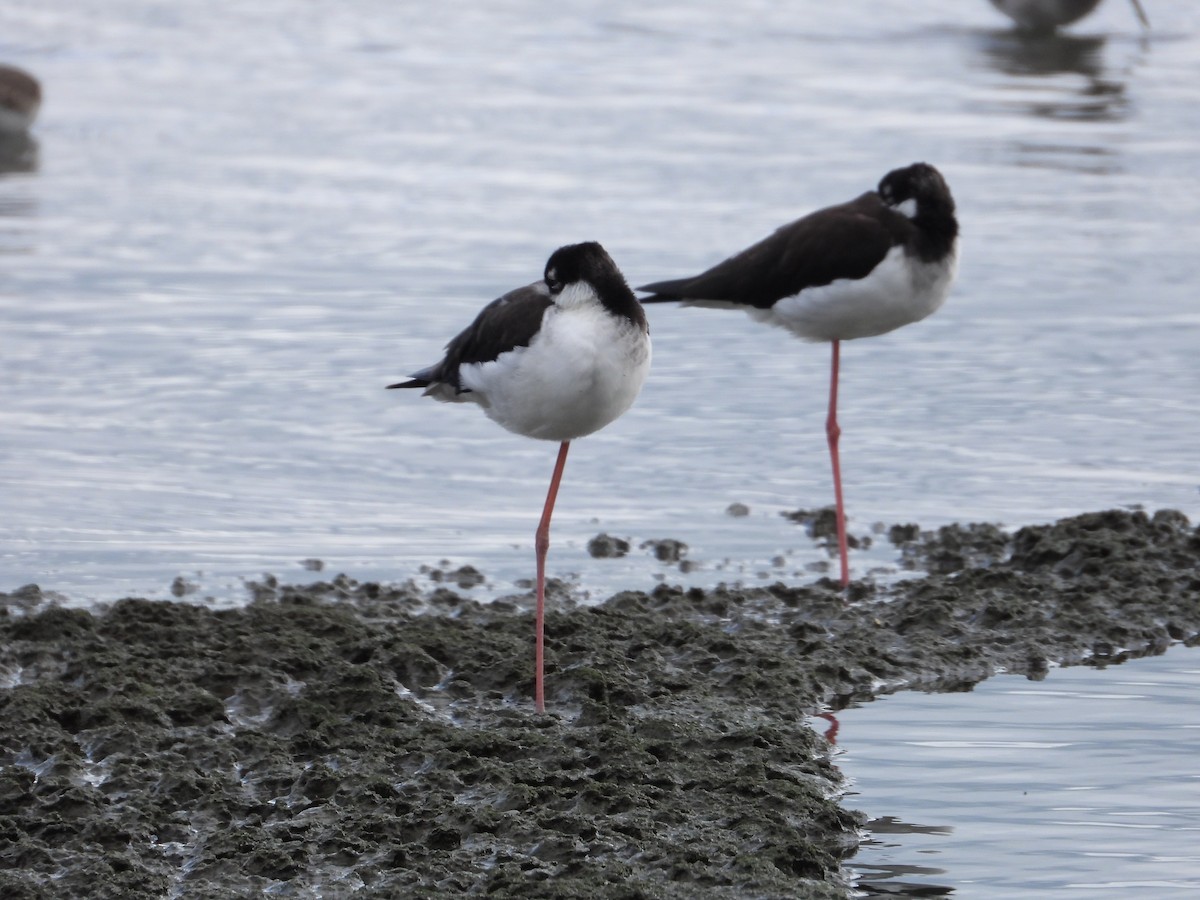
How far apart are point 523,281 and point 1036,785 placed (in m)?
6.78

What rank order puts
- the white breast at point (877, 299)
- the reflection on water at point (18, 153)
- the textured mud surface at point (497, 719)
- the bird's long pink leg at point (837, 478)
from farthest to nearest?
the reflection on water at point (18, 153)
the white breast at point (877, 299)
the bird's long pink leg at point (837, 478)
the textured mud surface at point (497, 719)

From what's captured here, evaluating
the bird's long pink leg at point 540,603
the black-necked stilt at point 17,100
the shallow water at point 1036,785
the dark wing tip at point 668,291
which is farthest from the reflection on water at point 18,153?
the shallow water at point 1036,785

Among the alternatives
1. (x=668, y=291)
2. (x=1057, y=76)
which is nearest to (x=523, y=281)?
(x=668, y=291)

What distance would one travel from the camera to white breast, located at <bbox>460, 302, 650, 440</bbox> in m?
5.87

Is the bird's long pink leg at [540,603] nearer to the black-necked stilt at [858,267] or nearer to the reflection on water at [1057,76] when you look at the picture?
the black-necked stilt at [858,267]

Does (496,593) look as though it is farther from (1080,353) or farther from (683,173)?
(683,173)

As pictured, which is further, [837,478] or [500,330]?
[837,478]

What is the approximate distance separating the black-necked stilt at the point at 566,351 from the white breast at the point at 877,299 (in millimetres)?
2114

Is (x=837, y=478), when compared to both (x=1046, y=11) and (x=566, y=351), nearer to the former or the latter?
(x=566, y=351)

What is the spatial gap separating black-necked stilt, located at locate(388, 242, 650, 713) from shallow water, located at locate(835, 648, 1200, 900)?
1.19 m

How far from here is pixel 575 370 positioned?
5879 millimetres

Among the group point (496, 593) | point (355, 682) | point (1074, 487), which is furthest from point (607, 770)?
point (1074, 487)

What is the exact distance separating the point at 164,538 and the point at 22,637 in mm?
1483

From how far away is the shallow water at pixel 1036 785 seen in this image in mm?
5133
